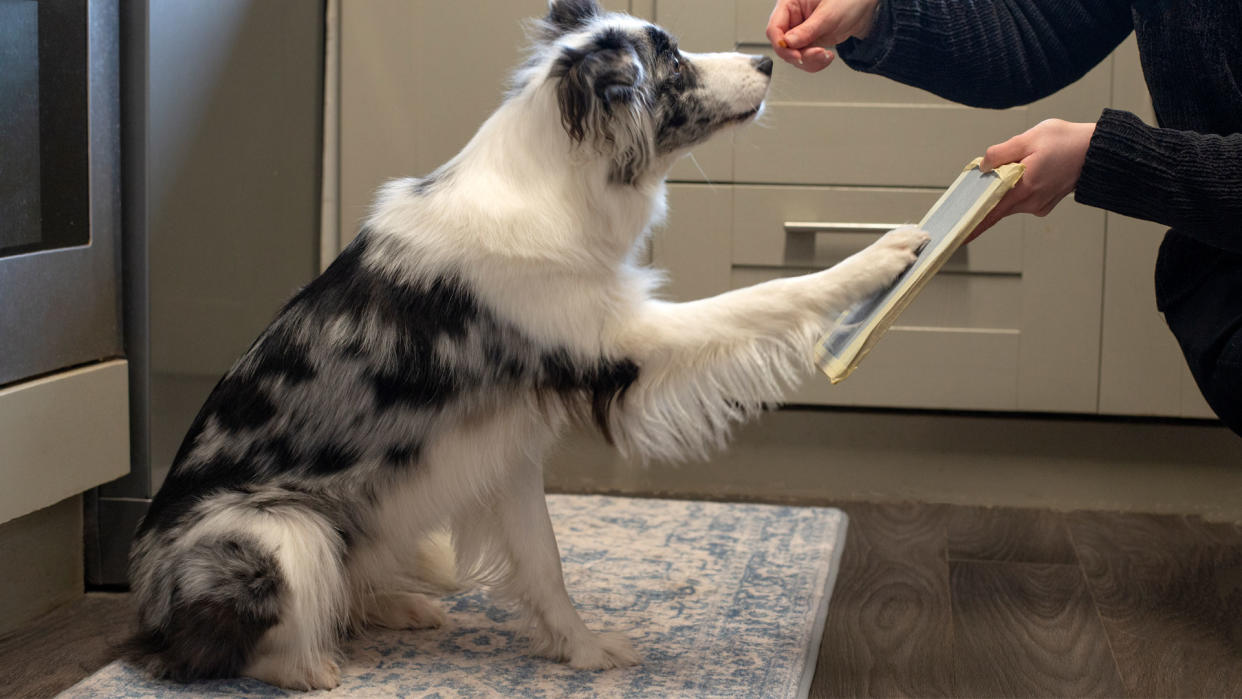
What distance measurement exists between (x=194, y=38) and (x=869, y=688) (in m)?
1.53

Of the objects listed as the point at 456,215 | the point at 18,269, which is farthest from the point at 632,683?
the point at 18,269

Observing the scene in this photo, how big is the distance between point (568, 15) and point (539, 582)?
780 millimetres

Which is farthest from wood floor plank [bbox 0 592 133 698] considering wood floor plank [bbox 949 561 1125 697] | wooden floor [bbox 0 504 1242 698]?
wood floor plank [bbox 949 561 1125 697]

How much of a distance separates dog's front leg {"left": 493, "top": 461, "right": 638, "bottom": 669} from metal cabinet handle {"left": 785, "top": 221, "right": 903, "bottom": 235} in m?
0.98

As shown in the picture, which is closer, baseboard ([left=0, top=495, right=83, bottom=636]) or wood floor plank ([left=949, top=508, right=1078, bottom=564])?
baseboard ([left=0, top=495, right=83, bottom=636])

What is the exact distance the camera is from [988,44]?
180 centimetres

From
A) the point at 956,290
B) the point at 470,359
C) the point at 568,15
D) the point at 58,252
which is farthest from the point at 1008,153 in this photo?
the point at 58,252

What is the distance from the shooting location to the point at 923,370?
243cm

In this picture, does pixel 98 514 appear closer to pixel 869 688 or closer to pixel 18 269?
pixel 18 269

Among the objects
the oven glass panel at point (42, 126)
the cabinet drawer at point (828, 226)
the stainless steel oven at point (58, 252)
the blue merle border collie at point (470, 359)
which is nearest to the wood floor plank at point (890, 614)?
the blue merle border collie at point (470, 359)

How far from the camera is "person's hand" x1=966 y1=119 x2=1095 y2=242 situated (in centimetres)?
145

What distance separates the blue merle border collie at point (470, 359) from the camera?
149 cm

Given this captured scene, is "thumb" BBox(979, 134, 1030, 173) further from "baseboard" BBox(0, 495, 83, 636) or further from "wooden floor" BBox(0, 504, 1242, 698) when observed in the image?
"baseboard" BBox(0, 495, 83, 636)

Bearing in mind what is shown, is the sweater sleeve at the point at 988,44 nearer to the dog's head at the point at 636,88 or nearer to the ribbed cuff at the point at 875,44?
the ribbed cuff at the point at 875,44
